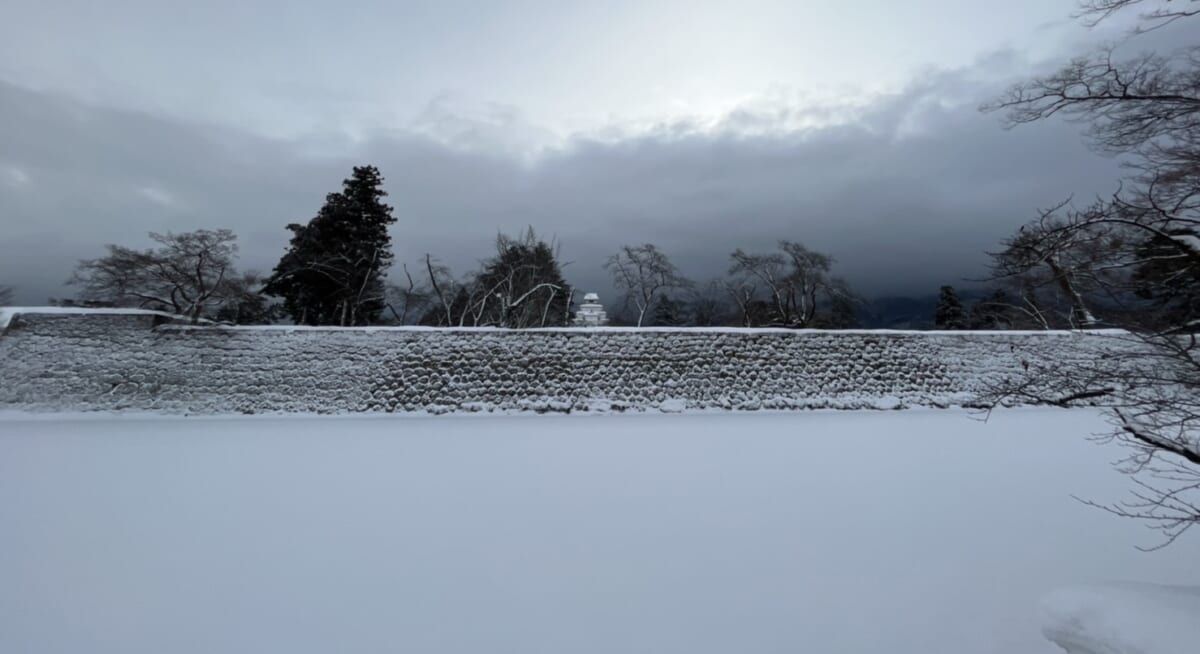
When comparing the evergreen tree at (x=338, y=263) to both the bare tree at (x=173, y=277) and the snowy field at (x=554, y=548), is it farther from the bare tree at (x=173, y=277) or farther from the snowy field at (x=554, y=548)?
the snowy field at (x=554, y=548)

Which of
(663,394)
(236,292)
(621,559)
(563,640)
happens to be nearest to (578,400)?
(663,394)

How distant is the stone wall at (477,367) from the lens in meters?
10.1

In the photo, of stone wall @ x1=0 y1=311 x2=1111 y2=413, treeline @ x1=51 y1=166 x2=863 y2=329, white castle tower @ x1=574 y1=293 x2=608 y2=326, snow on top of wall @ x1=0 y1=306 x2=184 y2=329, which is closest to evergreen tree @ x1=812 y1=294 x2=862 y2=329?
treeline @ x1=51 y1=166 x2=863 y2=329

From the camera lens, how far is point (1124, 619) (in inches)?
92.1

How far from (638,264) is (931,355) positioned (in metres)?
17.1

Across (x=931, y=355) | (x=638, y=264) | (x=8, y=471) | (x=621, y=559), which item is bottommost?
(x=8, y=471)

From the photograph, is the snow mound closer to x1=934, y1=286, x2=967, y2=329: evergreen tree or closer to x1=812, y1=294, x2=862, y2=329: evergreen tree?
x1=812, y1=294, x2=862, y2=329: evergreen tree

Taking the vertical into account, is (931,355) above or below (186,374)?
above

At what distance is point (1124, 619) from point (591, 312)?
70.6 ft

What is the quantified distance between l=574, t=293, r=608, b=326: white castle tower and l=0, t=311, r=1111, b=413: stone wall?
11.2m

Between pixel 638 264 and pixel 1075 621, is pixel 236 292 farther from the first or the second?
pixel 1075 621

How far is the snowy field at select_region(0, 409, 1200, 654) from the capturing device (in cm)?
247

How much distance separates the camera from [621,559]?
3291mm

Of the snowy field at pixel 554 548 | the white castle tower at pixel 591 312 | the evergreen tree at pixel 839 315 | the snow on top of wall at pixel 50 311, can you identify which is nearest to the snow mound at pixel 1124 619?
the snowy field at pixel 554 548
